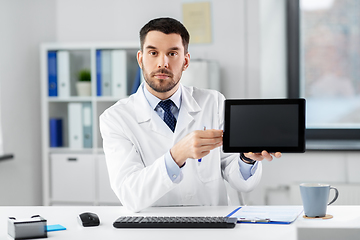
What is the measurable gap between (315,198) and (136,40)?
2264 millimetres

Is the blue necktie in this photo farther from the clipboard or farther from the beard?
the clipboard

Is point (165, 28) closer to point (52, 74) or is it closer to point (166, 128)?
point (166, 128)

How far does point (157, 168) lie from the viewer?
1467 millimetres

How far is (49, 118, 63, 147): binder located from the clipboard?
202 cm

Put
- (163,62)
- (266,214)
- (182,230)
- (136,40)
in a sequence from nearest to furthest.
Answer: (182,230) < (266,214) < (163,62) < (136,40)

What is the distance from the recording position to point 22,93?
123 inches

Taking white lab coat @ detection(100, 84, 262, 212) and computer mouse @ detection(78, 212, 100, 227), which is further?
white lab coat @ detection(100, 84, 262, 212)

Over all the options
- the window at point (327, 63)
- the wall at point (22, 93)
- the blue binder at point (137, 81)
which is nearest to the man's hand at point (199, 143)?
the blue binder at point (137, 81)

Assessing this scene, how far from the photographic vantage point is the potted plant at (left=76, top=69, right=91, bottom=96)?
3.12 metres

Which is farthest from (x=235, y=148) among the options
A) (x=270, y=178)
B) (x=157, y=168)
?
(x=270, y=178)

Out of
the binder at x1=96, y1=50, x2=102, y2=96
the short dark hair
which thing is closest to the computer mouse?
the short dark hair

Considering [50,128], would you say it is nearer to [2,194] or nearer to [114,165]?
[2,194]

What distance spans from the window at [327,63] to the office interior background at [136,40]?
0.10 m

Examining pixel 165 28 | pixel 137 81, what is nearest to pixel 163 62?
pixel 165 28
